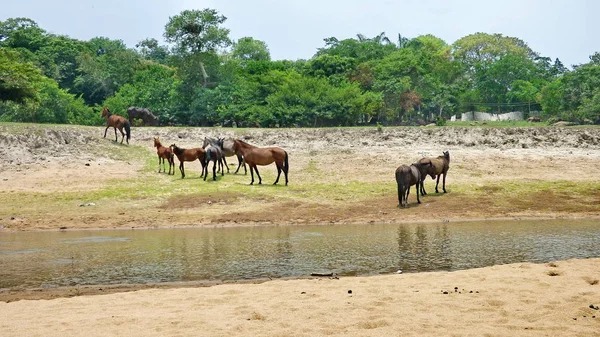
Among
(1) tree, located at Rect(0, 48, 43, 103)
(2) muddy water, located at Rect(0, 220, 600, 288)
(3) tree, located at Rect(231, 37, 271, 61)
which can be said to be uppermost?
(3) tree, located at Rect(231, 37, 271, 61)

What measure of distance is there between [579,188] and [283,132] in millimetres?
16732

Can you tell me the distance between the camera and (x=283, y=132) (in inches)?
1347

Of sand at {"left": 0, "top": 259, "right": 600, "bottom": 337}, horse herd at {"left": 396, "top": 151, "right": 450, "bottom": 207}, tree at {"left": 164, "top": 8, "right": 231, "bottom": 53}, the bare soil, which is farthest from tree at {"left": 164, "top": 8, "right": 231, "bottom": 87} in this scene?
sand at {"left": 0, "top": 259, "right": 600, "bottom": 337}

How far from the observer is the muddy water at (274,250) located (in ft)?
37.5

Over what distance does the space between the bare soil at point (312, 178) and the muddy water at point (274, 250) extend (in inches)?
73.6

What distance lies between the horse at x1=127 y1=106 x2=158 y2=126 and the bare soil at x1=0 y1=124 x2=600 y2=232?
6.79m

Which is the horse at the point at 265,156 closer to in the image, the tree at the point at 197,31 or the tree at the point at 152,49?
the tree at the point at 197,31

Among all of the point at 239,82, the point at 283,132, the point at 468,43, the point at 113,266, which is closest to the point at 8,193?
the point at 113,266

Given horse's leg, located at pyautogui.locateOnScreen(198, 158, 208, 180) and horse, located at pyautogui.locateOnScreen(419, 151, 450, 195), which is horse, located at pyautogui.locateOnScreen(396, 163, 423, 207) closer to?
horse, located at pyautogui.locateOnScreen(419, 151, 450, 195)

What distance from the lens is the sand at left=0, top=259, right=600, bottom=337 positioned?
6.98 m

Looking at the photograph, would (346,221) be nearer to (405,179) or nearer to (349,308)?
(405,179)

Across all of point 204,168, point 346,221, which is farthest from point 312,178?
point 346,221

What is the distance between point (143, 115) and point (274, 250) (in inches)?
1196

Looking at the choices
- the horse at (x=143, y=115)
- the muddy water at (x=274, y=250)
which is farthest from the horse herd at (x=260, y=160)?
the horse at (x=143, y=115)
